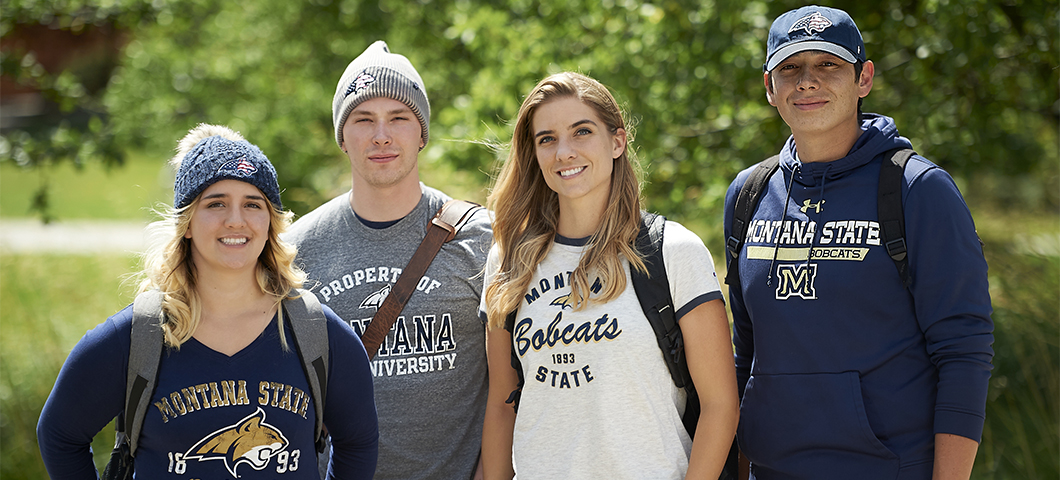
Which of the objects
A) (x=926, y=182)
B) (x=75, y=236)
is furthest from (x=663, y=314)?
(x=75, y=236)

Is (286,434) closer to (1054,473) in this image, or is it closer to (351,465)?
(351,465)

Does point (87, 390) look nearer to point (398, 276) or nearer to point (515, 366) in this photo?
point (398, 276)

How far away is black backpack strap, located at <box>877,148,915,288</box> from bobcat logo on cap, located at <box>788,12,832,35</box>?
1.52ft

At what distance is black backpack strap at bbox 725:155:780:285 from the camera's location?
8.86 ft

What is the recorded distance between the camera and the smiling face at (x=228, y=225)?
94.0 inches

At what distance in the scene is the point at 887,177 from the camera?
93.7 inches

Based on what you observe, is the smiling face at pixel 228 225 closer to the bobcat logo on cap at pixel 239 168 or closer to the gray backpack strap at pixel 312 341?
the bobcat logo on cap at pixel 239 168

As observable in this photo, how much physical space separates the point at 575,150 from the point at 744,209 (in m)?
0.60

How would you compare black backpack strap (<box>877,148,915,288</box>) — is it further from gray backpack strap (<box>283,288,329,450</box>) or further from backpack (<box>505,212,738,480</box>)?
gray backpack strap (<box>283,288,329,450</box>)

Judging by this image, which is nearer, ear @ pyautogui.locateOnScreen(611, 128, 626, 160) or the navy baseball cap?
the navy baseball cap

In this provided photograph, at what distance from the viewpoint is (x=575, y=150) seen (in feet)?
8.82

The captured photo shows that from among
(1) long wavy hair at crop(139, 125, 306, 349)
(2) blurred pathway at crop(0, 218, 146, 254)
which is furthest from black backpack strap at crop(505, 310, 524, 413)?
(2) blurred pathway at crop(0, 218, 146, 254)

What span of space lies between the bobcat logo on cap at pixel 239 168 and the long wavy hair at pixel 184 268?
0.37ft

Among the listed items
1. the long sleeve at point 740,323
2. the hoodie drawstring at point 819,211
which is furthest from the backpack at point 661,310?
the hoodie drawstring at point 819,211
